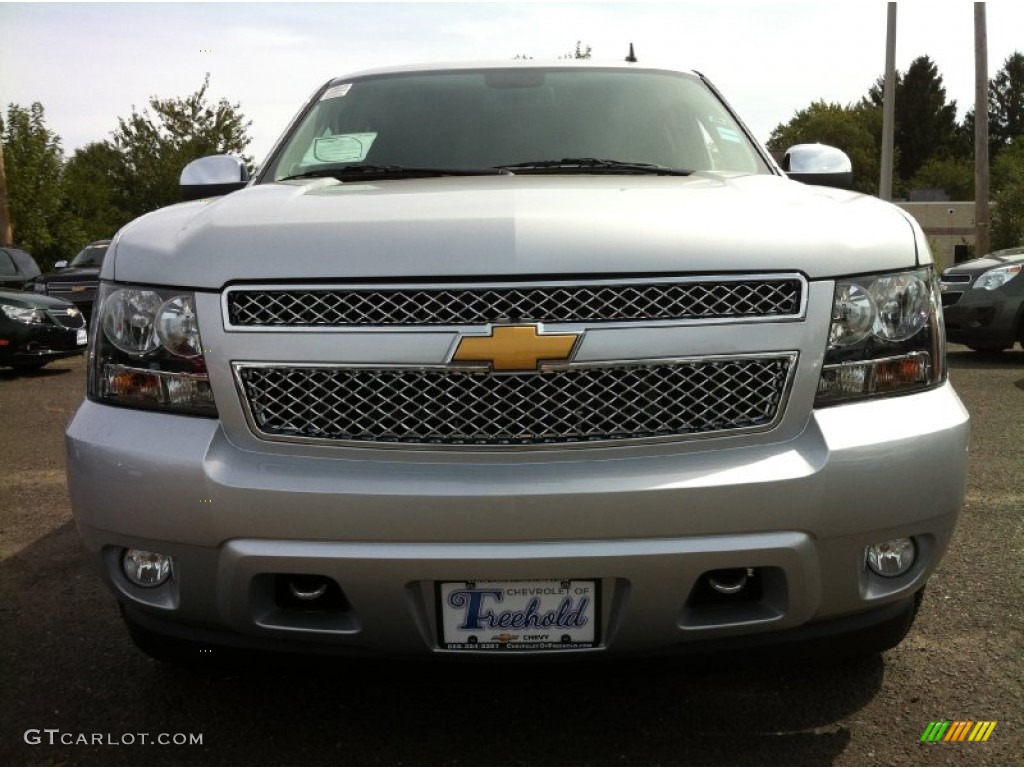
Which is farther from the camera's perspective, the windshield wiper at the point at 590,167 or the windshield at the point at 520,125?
the windshield at the point at 520,125

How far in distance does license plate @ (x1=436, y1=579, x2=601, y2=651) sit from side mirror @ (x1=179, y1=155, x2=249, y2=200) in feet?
7.10

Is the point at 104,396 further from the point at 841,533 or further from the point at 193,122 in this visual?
the point at 193,122

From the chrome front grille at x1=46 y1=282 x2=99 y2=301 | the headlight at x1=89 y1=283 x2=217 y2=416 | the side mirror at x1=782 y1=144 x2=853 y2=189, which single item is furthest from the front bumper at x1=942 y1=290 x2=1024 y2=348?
the chrome front grille at x1=46 y1=282 x2=99 y2=301

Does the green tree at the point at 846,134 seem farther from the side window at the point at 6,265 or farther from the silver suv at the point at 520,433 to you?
the silver suv at the point at 520,433

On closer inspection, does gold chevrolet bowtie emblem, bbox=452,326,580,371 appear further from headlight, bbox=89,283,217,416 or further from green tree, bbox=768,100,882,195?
green tree, bbox=768,100,882,195

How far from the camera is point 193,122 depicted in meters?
38.2

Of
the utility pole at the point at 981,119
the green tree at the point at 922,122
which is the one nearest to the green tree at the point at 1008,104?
the green tree at the point at 922,122

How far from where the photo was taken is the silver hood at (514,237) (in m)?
2.31

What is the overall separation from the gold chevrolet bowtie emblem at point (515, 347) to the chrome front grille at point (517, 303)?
0.11 ft

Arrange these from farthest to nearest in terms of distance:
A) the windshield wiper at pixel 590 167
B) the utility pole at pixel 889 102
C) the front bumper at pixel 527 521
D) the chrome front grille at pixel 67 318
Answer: the utility pole at pixel 889 102 → the chrome front grille at pixel 67 318 → the windshield wiper at pixel 590 167 → the front bumper at pixel 527 521

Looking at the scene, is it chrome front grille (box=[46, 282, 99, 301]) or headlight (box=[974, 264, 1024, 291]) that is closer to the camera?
headlight (box=[974, 264, 1024, 291])

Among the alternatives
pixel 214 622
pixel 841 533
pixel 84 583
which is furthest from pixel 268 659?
pixel 84 583

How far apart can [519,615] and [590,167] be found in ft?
5.35

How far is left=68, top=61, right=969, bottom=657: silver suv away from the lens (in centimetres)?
225
